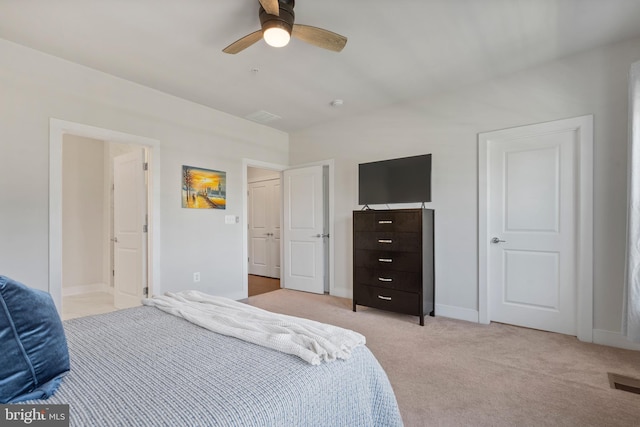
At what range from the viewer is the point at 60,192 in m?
2.84

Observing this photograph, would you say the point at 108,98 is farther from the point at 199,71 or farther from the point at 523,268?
the point at 523,268

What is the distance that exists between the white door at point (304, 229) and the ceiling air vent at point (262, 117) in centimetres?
89

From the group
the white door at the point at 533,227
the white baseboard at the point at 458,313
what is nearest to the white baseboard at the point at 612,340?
the white door at the point at 533,227

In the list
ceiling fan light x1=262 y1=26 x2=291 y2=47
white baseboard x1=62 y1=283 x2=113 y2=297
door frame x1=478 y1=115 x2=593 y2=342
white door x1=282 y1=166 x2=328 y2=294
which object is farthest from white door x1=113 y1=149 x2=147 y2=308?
door frame x1=478 y1=115 x2=593 y2=342

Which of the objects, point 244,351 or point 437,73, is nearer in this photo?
point 244,351

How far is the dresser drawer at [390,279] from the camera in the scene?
3301 millimetres

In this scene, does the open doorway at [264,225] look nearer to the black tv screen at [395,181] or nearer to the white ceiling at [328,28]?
the black tv screen at [395,181]

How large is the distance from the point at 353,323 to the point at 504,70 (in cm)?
305

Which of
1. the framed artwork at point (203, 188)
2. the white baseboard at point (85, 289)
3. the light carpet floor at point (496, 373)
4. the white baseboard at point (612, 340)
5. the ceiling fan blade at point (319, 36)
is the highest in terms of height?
the ceiling fan blade at point (319, 36)

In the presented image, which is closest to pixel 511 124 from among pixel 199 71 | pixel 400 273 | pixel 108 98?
pixel 400 273

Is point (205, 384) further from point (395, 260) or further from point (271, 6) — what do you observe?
point (395, 260)

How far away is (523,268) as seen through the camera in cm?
317

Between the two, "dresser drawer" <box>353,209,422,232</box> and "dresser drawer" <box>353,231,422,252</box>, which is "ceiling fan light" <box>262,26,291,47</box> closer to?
"dresser drawer" <box>353,209,422,232</box>

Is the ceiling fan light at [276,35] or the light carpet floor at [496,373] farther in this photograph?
the ceiling fan light at [276,35]
